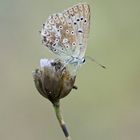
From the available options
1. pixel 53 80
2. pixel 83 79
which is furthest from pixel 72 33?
pixel 83 79

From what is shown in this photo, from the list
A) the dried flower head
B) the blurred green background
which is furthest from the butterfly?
the blurred green background

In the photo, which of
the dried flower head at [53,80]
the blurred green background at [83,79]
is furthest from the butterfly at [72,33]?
the blurred green background at [83,79]

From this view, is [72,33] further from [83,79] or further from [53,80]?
[83,79]

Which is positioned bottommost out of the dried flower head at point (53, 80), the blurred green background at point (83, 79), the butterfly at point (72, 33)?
the blurred green background at point (83, 79)

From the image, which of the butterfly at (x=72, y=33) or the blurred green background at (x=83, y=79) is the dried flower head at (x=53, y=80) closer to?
the butterfly at (x=72, y=33)

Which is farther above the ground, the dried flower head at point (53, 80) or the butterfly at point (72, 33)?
the butterfly at point (72, 33)

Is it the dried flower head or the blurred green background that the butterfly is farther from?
the blurred green background

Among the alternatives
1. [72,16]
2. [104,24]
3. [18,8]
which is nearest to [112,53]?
[104,24]

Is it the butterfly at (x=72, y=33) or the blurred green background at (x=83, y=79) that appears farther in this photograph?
the blurred green background at (x=83, y=79)
